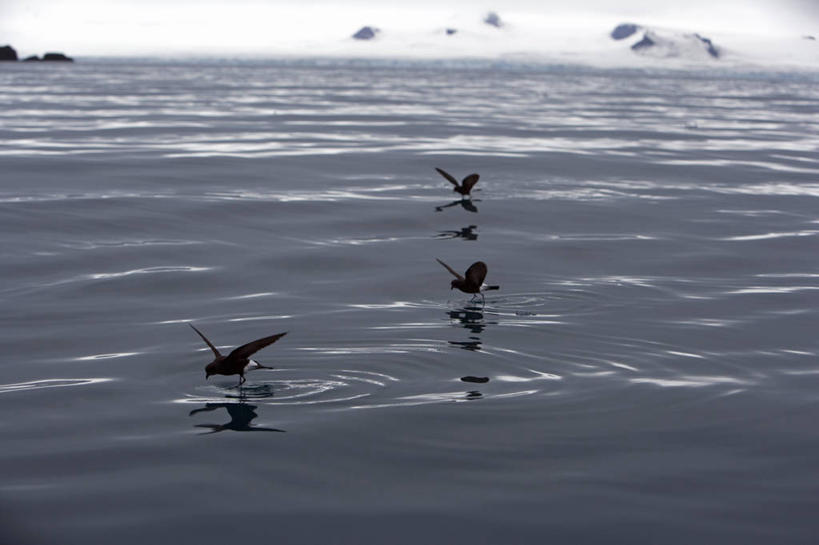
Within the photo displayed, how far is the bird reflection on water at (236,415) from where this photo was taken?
7.23m

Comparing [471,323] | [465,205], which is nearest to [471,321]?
[471,323]

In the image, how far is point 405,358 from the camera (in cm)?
887

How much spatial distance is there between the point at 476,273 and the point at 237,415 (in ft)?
12.2

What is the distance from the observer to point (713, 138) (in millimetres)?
31969

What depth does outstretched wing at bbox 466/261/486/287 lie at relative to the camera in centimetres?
1042

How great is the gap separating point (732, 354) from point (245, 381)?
172 inches

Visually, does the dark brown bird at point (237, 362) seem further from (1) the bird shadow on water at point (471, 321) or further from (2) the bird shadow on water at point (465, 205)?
(2) the bird shadow on water at point (465, 205)

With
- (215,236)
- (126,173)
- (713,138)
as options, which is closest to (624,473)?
(215,236)

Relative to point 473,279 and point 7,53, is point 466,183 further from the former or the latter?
point 7,53

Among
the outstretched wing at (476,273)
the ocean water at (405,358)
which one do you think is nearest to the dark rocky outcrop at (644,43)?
the ocean water at (405,358)

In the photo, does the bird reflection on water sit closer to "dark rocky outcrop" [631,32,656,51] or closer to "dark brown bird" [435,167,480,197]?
"dark brown bird" [435,167,480,197]

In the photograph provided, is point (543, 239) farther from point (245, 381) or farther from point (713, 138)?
point (713, 138)

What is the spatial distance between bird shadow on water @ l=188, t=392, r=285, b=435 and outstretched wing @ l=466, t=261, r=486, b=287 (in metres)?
3.33

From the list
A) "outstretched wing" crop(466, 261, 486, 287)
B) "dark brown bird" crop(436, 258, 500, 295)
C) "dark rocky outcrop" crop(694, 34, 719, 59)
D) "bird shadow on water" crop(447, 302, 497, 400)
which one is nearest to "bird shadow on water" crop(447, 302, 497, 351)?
"bird shadow on water" crop(447, 302, 497, 400)
